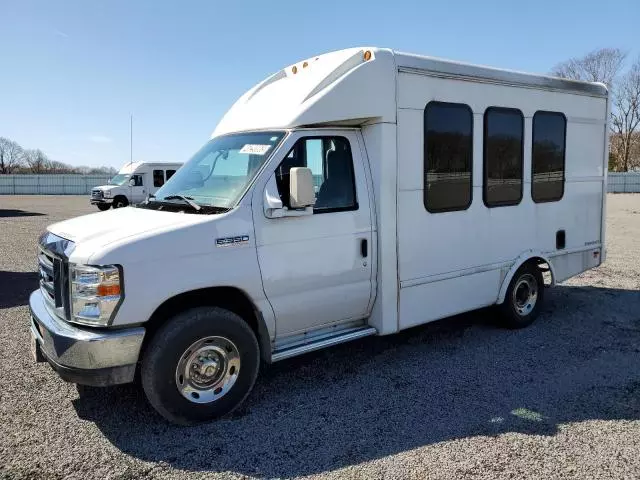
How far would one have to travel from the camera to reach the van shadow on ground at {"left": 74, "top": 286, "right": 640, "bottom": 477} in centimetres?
369

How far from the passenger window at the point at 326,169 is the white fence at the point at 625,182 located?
1923 inches

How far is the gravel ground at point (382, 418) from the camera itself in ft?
11.4

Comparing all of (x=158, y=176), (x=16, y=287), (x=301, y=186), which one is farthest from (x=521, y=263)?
(x=158, y=176)

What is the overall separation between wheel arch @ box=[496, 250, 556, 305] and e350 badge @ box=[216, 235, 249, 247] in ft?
11.1

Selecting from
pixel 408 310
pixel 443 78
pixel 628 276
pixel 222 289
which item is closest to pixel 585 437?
pixel 408 310

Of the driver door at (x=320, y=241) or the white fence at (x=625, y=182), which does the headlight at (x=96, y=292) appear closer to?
the driver door at (x=320, y=241)

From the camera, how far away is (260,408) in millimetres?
4316

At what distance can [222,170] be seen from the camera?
4.64m

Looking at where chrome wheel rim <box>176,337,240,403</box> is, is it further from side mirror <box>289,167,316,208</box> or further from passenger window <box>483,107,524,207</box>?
passenger window <box>483,107,524,207</box>

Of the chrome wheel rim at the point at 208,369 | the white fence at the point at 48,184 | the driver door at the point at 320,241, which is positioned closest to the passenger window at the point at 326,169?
the driver door at the point at 320,241

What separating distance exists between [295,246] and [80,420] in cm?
215

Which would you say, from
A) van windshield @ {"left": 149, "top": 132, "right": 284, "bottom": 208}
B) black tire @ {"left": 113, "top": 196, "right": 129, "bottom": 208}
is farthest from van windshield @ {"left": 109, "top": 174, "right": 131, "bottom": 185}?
van windshield @ {"left": 149, "top": 132, "right": 284, "bottom": 208}

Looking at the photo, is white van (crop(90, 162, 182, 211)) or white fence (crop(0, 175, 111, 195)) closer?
white van (crop(90, 162, 182, 211))

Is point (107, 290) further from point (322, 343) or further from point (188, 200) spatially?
point (322, 343)
